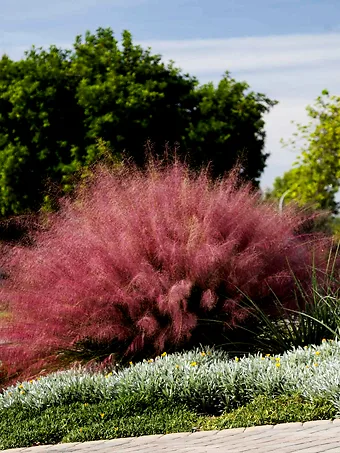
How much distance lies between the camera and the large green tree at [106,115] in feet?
83.8

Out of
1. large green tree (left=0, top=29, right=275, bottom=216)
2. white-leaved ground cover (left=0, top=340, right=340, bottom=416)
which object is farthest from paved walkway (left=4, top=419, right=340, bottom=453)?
large green tree (left=0, top=29, right=275, bottom=216)

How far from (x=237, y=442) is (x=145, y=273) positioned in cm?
302

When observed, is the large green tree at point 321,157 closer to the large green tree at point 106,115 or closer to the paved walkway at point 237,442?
the large green tree at point 106,115

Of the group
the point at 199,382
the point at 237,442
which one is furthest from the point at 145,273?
the point at 237,442

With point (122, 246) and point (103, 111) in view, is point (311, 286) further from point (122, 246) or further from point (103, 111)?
point (103, 111)

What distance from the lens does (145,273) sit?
8.88 m

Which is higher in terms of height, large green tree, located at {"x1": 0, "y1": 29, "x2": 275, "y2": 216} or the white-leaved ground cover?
A: large green tree, located at {"x1": 0, "y1": 29, "x2": 275, "y2": 216}

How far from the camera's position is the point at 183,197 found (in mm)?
9523

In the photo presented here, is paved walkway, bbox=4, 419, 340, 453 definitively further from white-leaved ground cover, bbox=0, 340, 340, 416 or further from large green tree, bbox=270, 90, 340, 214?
large green tree, bbox=270, 90, 340, 214

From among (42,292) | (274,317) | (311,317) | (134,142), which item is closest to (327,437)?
(311,317)

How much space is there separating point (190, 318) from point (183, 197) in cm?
148

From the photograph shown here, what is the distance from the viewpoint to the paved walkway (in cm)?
583

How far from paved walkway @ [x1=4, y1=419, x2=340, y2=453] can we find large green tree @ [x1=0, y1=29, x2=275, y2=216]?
18890mm

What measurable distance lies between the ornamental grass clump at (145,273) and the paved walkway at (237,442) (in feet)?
7.16
